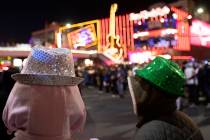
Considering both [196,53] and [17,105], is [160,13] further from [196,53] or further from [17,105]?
[17,105]

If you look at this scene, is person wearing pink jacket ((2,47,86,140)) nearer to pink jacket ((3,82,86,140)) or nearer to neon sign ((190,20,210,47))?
pink jacket ((3,82,86,140))

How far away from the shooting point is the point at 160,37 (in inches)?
1768

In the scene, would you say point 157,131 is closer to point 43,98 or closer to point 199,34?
point 43,98

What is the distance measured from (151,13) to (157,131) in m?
44.6

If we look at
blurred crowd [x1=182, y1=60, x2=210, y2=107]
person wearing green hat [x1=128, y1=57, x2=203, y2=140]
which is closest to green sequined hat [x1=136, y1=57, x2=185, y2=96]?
person wearing green hat [x1=128, y1=57, x2=203, y2=140]

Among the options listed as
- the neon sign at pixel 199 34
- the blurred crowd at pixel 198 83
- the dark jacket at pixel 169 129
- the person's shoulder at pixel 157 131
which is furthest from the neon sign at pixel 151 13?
the person's shoulder at pixel 157 131

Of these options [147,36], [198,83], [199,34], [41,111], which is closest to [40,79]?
[41,111]

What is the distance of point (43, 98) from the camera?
2.06 metres

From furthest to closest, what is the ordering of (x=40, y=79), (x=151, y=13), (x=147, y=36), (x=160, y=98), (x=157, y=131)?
1. (x=147, y=36)
2. (x=151, y=13)
3. (x=160, y=98)
4. (x=157, y=131)
5. (x=40, y=79)

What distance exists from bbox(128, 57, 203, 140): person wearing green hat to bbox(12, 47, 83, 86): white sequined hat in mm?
483

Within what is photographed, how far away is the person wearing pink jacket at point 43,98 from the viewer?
204cm

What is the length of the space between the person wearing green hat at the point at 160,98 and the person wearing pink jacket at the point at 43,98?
1.43 feet

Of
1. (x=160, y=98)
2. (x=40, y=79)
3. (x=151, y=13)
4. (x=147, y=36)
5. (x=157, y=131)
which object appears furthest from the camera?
(x=147, y=36)

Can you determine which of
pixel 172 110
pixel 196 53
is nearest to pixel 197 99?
pixel 172 110
